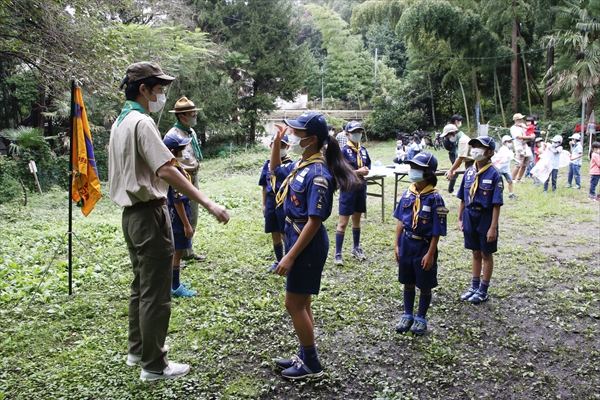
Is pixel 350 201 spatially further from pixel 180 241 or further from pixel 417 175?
pixel 180 241

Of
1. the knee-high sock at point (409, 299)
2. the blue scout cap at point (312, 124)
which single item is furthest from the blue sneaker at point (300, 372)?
the blue scout cap at point (312, 124)

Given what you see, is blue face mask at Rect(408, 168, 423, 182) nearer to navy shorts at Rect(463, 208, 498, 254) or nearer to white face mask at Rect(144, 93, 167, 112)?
navy shorts at Rect(463, 208, 498, 254)

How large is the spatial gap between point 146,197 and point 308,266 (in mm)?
1161

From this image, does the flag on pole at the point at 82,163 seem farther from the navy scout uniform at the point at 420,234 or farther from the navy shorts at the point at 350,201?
the navy shorts at the point at 350,201

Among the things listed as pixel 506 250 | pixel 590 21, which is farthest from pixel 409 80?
pixel 506 250

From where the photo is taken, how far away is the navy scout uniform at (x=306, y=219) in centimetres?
317

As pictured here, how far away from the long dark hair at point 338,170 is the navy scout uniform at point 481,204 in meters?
2.05

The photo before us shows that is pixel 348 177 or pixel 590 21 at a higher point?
pixel 590 21

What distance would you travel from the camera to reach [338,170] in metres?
3.32

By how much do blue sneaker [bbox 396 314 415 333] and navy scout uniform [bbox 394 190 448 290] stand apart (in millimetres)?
325

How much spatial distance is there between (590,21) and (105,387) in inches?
867

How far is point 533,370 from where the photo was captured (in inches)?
145

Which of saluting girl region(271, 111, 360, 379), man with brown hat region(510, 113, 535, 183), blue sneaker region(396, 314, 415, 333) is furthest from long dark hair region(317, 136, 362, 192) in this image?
man with brown hat region(510, 113, 535, 183)

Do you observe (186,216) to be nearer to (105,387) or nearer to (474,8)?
(105,387)
